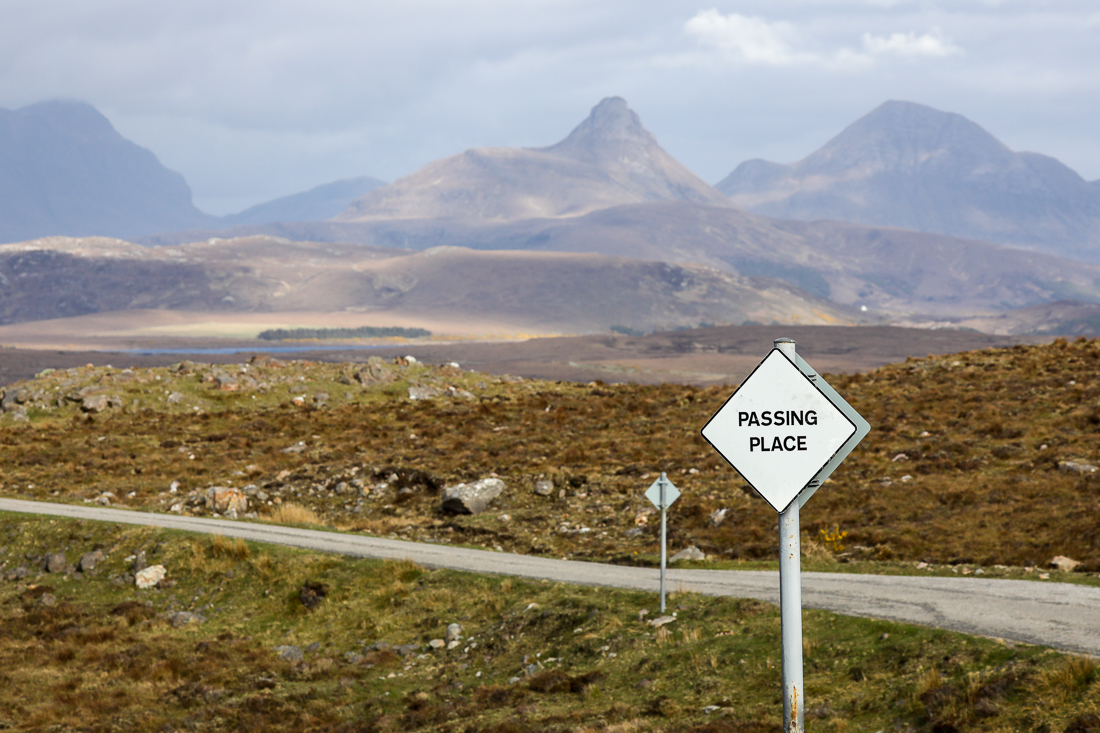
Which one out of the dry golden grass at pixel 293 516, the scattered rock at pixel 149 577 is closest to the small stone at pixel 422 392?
the dry golden grass at pixel 293 516

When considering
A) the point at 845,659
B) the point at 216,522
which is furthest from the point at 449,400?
the point at 845,659

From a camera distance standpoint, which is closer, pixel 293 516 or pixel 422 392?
pixel 293 516

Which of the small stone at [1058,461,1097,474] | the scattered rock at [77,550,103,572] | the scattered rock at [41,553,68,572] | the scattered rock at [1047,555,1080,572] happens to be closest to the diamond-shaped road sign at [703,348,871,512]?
the scattered rock at [1047,555,1080,572]

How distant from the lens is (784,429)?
21.7 ft

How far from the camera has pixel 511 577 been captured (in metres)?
19.2

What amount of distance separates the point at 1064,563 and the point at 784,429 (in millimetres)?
14555

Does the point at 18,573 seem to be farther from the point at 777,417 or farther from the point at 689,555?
the point at 777,417

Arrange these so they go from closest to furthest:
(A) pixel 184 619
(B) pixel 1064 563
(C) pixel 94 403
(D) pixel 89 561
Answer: (B) pixel 1064 563
(A) pixel 184 619
(D) pixel 89 561
(C) pixel 94 403

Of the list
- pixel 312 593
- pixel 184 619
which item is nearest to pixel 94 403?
pixel 184 619

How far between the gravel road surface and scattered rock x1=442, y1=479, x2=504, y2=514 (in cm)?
444

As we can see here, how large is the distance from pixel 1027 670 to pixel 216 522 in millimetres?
23276

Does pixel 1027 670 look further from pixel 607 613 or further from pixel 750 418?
pixel 607 613

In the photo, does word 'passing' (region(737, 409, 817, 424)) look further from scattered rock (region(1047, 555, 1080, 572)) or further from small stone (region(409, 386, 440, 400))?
small stone (region(409, 386, 440, 400))

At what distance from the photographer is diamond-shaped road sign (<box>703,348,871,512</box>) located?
6.48m
